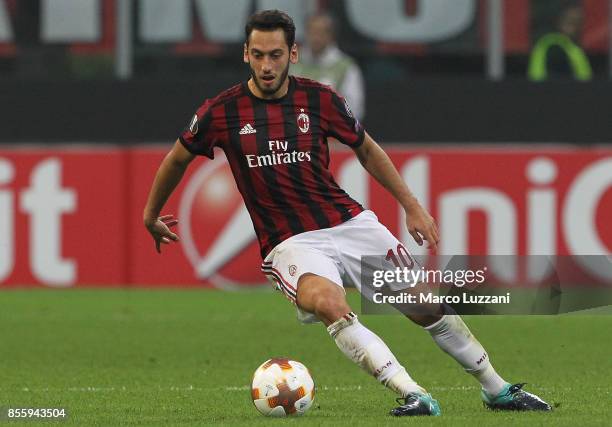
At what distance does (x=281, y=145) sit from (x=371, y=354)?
1051mm

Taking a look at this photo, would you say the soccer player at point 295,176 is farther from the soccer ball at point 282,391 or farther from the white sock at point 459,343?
the soccer ball at point 282,391

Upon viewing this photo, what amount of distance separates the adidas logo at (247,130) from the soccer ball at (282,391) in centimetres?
103

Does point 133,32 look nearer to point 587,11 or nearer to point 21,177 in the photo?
point 21,177

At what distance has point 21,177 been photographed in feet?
45.2

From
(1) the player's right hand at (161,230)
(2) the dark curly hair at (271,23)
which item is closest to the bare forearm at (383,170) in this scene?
(2) the dark curly hair at (271,23)

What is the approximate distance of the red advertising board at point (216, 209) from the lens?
13750 mm

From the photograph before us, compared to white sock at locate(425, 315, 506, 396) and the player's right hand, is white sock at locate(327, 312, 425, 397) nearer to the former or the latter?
white sock at locate(425, 315, 506, 396)

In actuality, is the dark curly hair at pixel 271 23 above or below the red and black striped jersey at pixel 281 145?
above

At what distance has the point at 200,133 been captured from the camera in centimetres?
730

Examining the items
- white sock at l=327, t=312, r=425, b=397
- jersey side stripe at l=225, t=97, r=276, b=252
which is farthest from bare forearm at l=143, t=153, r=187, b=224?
white sock at l=327, t=312, r=425, b=397

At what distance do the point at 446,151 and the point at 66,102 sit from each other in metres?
3.42

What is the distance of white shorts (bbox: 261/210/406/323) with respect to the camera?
714 centimetres

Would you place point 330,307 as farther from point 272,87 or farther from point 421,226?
point 272,87

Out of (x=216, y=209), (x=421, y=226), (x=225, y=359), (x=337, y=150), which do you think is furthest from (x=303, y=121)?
(x=337, y=150)
